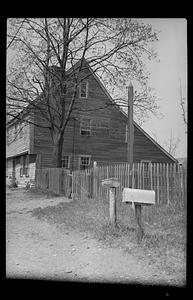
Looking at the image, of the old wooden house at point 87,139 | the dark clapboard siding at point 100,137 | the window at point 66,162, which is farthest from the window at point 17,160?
the window at point 66,162

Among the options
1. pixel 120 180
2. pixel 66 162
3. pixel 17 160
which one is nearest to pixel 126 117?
pixel 120 180

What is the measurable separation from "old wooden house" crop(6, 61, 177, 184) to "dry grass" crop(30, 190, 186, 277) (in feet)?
2.06

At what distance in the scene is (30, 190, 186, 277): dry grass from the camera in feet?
9.30

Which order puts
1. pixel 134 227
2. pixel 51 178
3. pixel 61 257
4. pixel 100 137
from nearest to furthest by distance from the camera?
pixel 61 257, pixel 134 227, pixel 100 137, pixel 51 178

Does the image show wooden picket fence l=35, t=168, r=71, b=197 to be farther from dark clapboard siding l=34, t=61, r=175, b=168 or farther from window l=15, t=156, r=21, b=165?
window l=15, t=156, r=21, b=165

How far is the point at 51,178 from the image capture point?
194 inches

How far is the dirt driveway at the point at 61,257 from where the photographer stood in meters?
2.77

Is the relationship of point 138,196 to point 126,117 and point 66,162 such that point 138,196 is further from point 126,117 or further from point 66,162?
point 66,162

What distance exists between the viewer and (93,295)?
258cm

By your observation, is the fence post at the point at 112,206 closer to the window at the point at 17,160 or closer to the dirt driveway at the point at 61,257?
the dirt driveway at the point at 61,257

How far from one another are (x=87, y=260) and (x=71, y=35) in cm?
269

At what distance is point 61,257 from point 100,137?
1.70 m
